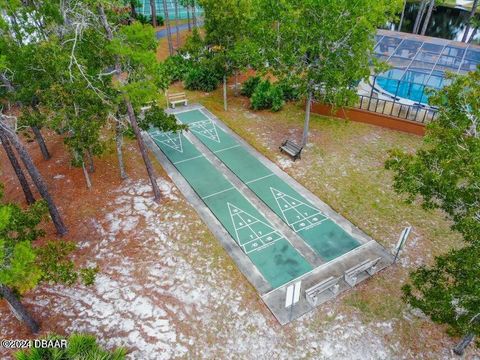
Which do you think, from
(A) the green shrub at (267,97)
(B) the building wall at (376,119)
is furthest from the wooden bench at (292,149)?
(A) the green shrub at (267,97)

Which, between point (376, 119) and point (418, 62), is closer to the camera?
point (376, 119)

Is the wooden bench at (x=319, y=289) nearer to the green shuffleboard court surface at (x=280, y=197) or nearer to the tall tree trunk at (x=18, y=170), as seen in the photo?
the green shuffleboard court surface at (x=280, y=197)

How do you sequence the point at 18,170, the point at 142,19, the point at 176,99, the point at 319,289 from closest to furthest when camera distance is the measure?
the point at 319,289
the point at 18,170
the point at 176,99
the point at 142,19

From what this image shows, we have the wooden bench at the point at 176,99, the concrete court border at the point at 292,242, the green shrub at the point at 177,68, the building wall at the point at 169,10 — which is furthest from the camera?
the building wall at the point at 169,10

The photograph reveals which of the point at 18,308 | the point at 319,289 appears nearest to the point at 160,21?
the point at 18,308

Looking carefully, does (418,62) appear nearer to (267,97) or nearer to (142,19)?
(267,97)

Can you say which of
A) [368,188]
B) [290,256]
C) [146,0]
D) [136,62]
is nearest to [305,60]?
[368,188]
